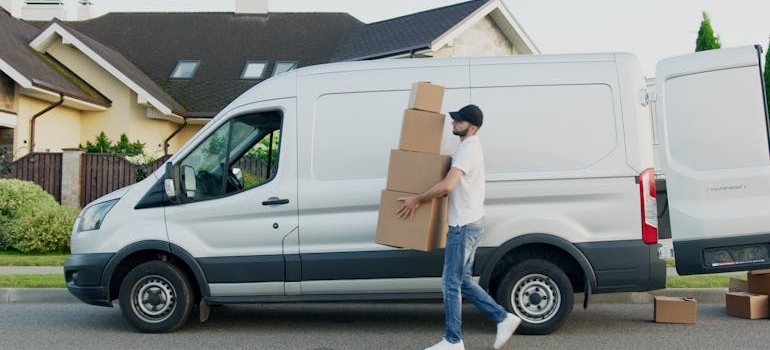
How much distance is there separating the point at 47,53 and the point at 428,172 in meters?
18.9

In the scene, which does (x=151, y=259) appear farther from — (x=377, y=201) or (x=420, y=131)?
(x=420, y=131)

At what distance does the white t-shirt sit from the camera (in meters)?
6.14

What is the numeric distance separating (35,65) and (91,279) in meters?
14.2

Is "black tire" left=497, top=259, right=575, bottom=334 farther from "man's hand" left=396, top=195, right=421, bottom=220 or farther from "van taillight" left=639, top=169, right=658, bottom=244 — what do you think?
"man's hand" left=396, top=195, right=421, bottom=220

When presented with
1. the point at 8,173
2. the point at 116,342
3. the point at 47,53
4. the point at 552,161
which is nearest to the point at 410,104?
the point at 552,161

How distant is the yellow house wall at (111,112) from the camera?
2162 cm

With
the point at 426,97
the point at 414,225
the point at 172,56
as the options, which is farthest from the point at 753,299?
the point at 172,56

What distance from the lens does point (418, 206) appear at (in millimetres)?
6387

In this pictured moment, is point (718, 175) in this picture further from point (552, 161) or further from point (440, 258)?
point (440, 258)

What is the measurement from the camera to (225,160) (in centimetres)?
746

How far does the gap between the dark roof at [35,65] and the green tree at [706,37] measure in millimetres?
14828

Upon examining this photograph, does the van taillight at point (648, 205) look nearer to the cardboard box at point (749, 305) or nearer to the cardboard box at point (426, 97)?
the cardboard box at point (749, 305)

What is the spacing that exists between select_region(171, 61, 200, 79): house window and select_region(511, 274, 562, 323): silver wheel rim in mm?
19394

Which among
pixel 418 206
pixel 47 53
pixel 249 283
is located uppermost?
pixel 47 53
